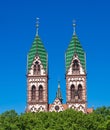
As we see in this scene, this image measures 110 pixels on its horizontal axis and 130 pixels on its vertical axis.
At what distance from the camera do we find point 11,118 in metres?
64.1

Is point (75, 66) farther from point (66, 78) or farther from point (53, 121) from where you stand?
point (53, 121)

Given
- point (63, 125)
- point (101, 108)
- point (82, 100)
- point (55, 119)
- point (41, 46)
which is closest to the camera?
point (63, 125)

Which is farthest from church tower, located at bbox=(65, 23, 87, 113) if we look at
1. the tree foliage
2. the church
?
the tree foliage

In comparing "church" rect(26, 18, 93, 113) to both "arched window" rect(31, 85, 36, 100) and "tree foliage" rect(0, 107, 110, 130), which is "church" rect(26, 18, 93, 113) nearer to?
"arched window" rect(31, 85, 36, 100)

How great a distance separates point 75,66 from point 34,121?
1282 inches

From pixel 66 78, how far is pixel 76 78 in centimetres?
200

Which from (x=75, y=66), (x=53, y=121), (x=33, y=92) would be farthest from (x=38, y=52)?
(x=53, y=121)

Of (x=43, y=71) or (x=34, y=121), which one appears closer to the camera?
(x=34, y=121)

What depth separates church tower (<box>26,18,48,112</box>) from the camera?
9255 centimetres

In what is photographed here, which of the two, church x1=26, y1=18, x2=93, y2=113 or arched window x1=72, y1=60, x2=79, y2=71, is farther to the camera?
arched window x1=72, y1=60, x2=79, y2=71

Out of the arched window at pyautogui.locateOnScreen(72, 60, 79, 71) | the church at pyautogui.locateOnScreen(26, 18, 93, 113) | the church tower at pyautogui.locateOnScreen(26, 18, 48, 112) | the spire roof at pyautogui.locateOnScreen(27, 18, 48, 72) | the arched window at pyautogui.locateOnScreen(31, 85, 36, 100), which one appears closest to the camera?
the church at pyautogui.locateOnScreen(26, 18, 93, 113)

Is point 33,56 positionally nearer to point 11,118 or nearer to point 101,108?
point 101,108

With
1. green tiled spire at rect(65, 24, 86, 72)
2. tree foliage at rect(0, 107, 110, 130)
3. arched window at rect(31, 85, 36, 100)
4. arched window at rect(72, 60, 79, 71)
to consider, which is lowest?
tree foliage at rect(0, 107, 110, 130)

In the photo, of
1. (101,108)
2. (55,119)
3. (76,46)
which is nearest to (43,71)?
(76,46)
